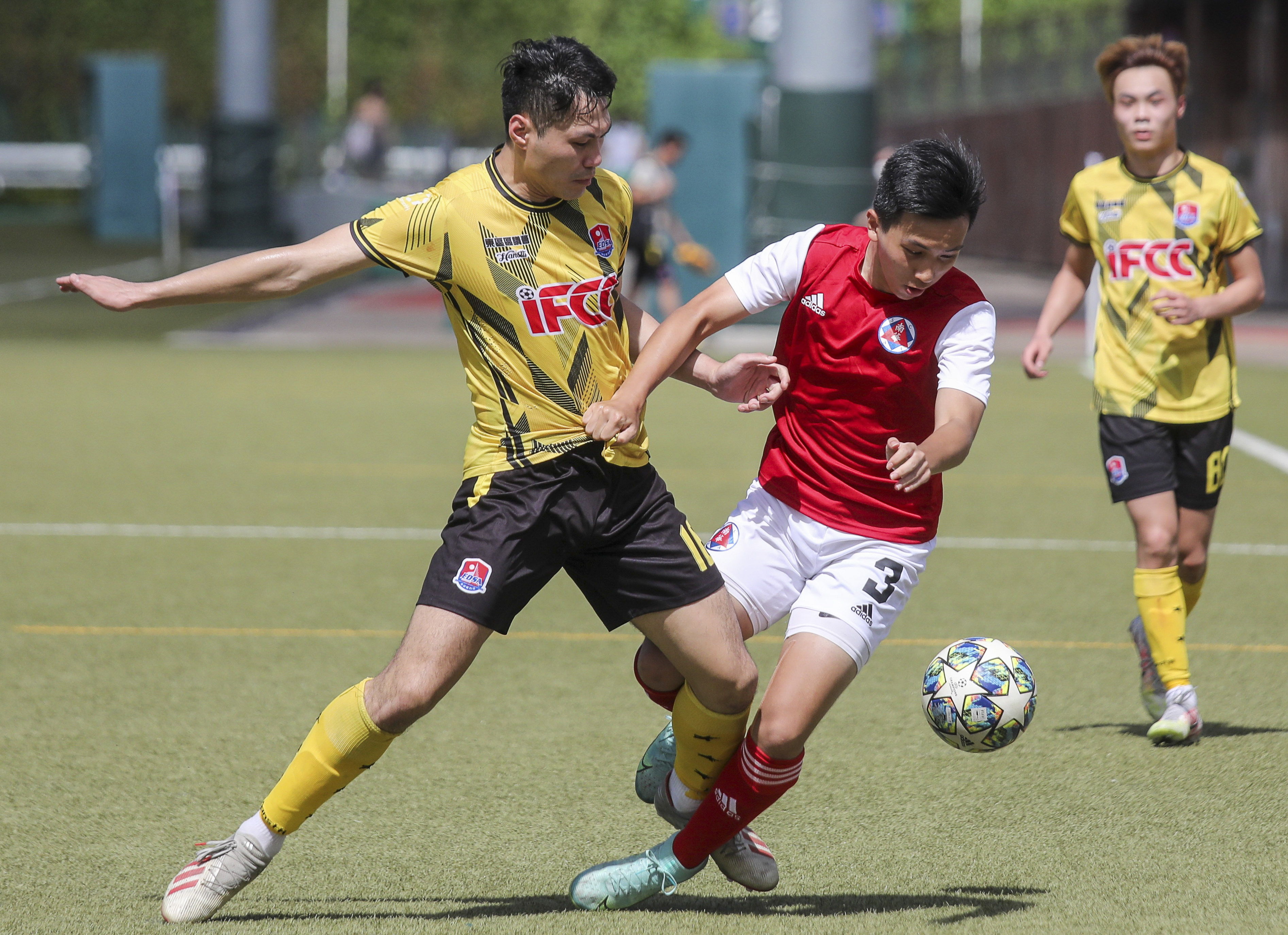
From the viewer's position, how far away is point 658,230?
1872 centimetres

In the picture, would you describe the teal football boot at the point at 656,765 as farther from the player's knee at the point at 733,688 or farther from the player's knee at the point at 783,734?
the player's knee at the point at 783,734

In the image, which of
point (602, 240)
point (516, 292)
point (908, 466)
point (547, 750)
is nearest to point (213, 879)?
point (516, 292)

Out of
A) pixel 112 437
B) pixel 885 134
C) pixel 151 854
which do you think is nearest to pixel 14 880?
pixel 151 854

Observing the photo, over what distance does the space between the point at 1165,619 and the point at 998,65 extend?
30.5 m

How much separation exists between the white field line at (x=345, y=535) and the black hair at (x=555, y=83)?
531 centimetres

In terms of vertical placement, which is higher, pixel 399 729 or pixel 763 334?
pixel 399 729

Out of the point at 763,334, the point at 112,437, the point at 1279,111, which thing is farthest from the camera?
the point at 1279,111

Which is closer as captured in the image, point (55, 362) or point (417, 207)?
point (417, 207)

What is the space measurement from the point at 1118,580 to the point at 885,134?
1415 inches

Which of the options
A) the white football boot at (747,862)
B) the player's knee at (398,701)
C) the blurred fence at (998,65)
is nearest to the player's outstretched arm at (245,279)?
the player's knee at (398,701)

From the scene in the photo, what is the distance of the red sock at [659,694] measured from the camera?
4488mm

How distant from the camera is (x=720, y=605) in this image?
4129 millimetres

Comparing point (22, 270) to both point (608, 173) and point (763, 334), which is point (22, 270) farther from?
point (608, 173)

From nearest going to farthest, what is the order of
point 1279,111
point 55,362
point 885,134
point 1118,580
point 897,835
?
point 897,835, point 1118,580, point 55,362, point 1279,111, point 885,134
